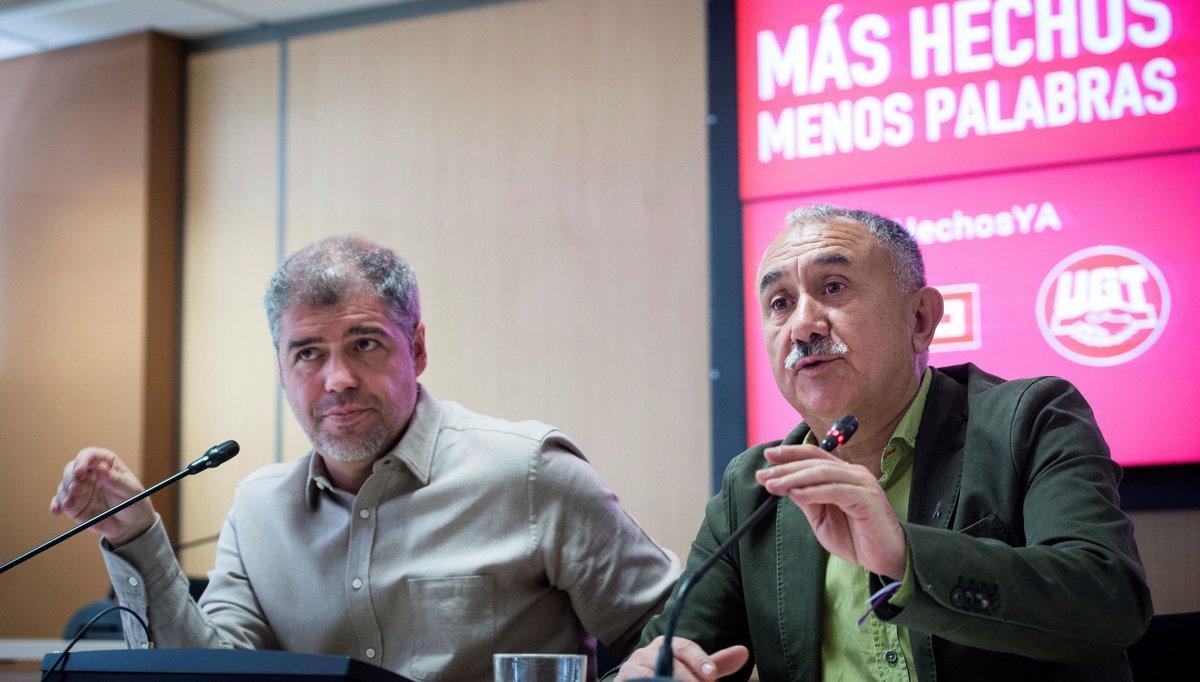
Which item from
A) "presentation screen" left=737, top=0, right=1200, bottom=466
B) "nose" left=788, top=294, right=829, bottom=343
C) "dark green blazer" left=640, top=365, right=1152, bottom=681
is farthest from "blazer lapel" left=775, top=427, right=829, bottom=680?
"presentation screen" left=737, top=0, right=1200, bottom=466

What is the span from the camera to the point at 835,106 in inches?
139

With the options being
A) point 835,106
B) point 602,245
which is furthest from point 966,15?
point 602,245

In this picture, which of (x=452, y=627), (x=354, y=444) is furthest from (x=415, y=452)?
(x=452, y=627)

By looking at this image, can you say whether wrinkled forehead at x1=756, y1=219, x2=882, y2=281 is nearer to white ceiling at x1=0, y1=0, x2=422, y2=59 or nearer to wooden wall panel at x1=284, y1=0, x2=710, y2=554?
wooden wall panel at x1=284, y1=0, x2=710, y2=554

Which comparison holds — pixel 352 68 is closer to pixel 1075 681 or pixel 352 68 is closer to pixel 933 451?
pixel 933 451

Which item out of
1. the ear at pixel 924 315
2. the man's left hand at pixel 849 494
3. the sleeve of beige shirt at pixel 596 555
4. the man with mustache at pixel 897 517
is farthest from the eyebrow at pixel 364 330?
the man's left hand at pixel 849 494

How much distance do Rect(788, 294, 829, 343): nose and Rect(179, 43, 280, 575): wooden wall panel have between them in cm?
300

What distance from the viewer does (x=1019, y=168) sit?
10.8 feet

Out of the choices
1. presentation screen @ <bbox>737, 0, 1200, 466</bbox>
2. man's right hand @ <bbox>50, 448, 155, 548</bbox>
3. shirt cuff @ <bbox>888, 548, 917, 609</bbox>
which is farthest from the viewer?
presentation screen @ <bbox>737, 0, 1200, 466</bbox>

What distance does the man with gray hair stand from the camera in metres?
2.02

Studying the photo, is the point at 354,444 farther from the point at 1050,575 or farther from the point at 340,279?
the point at 1050,575

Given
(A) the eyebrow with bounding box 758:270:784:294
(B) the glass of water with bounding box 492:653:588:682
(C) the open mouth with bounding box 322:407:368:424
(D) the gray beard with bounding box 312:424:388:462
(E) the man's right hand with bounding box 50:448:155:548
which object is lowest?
(B) the glass of water with bounding box 492:653:588:682

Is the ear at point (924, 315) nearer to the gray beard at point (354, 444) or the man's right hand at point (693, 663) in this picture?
the man's right hand at point (693, 663)

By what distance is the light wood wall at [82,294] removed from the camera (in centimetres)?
443
